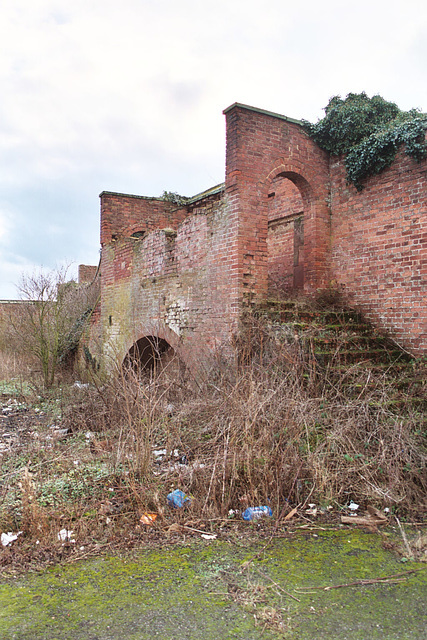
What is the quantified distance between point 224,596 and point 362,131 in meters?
8.41

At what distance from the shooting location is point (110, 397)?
664cm

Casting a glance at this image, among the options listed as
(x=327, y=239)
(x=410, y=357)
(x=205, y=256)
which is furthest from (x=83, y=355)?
(x=410, y=357)

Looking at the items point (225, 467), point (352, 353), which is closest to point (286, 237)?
point (352, 353)

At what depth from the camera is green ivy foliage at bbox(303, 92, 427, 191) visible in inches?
313

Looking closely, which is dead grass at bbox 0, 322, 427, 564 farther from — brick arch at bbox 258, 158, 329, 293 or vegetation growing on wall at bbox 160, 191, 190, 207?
vegetation growing on wall at bbox 160, 191, 190, 207

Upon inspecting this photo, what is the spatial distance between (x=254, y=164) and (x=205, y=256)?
1.89 m

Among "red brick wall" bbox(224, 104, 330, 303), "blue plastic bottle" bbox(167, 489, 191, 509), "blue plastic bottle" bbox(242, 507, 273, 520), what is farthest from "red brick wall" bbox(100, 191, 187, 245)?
"blue plastic bottle" bbox(242, 507, 273, 520)

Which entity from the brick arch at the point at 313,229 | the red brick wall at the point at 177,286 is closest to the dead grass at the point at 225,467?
the red brick wall at the point at 177,286

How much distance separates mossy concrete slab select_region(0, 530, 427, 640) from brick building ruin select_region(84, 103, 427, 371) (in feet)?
15.0

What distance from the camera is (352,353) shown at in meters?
6.92

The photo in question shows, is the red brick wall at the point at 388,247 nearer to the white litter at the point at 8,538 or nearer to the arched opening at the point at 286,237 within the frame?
the arched opening at the point at 286,237

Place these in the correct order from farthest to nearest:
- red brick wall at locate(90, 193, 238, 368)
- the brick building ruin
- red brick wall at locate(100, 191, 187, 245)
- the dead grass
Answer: red brick wall at locate(100, 191, 187, 245) < red brick wall at locate(90, 193, 238, 368) < the brick building ruin < the dead grass

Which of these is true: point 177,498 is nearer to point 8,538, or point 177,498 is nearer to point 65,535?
point 65,535

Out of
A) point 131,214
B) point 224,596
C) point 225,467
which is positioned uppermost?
point 131,214
